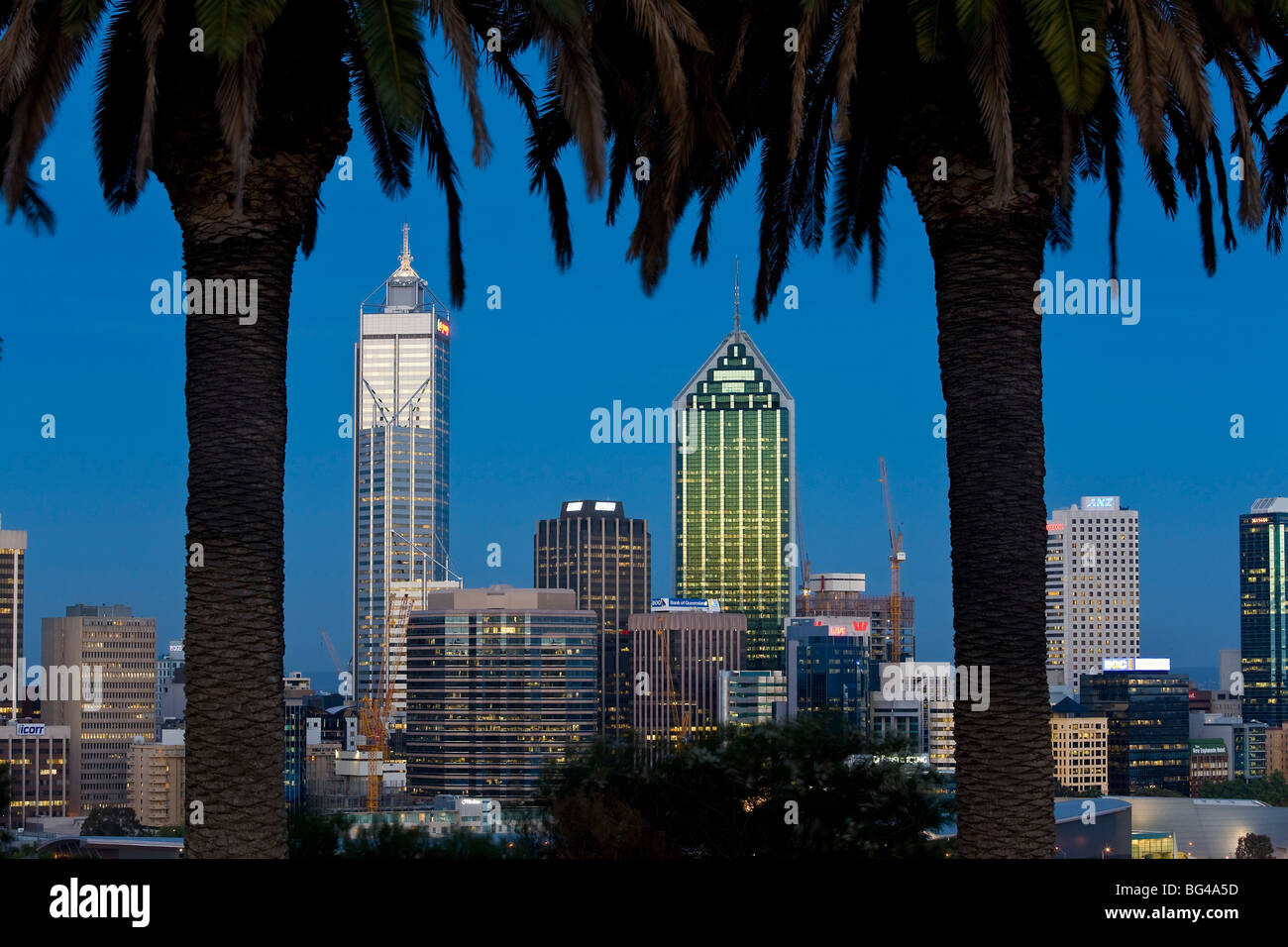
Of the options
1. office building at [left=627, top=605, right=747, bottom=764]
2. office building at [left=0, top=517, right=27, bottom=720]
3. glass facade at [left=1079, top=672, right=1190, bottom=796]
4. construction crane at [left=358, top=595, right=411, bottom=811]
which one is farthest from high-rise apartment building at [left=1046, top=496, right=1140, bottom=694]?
office building at [left=0, top=517, right=27, bottom=720]

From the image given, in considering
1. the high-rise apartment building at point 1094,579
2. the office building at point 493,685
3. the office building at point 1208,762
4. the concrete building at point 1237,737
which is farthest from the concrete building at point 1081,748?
the high-rise apartment building at point 1094,579

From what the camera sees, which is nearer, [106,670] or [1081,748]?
[106,670]

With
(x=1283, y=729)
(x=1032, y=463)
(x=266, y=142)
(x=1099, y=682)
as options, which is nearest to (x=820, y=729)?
(x=1032, y=463)

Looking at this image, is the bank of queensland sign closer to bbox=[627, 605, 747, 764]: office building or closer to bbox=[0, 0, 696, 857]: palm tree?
bbox=[627, 605, 747, 764]: office building

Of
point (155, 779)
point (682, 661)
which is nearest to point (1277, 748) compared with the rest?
point (682, 661)

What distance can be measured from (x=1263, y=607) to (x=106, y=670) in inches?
3270

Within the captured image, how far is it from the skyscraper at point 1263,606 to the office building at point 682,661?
4157 cm

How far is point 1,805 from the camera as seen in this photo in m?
14.5

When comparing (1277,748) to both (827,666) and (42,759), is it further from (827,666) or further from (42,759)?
(42,759)

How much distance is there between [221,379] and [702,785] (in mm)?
7076

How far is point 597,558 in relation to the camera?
18062 centimetres

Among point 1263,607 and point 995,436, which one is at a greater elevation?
point 995,436

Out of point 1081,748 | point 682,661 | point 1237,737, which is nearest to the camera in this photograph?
point 1081,748
